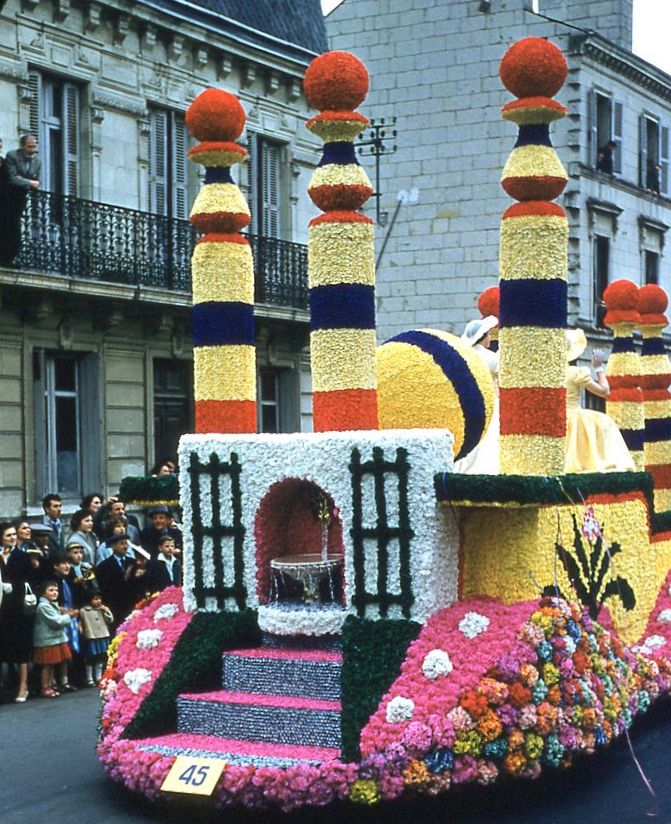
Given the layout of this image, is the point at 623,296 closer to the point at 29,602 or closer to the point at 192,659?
the point at 192,659

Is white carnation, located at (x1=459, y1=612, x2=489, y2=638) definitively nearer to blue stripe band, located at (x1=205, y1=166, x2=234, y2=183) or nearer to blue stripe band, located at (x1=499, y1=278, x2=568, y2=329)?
blue stripe band, located at (x1=499, y1=278, x2=568, y2=329)

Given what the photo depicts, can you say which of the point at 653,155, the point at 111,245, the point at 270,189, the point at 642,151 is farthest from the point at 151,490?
the point at 653,155

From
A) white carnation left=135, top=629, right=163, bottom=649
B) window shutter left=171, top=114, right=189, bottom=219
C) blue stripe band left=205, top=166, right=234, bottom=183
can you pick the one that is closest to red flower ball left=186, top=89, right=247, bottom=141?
blue stripe band left=205, top=166, right=234, bottom=183

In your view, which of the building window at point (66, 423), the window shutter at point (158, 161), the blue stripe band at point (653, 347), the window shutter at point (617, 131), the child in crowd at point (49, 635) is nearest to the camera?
the child in crowd at point (49, 635)

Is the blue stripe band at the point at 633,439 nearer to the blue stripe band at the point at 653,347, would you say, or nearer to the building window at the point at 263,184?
the blue stripe band at the point at 653,347

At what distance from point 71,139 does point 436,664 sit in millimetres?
11147

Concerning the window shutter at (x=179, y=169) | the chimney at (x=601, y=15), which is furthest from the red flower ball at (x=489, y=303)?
the chimney at (x=601, y=15)

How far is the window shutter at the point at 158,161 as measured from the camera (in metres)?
18.9

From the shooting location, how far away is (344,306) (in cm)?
930

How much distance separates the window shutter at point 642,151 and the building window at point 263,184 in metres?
10.7

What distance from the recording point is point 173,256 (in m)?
18.8

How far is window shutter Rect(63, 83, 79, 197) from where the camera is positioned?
17.6 meters

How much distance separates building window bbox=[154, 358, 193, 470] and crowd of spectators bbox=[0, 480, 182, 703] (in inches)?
210

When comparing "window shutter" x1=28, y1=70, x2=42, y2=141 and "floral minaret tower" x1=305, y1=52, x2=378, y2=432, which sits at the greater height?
"window shutter" x1=28, y1=70, x2=42, y2=141
